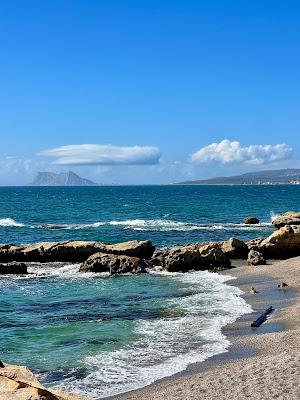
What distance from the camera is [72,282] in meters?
32.9

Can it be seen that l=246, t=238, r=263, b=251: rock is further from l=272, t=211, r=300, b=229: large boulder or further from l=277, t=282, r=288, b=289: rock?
l=272, t=211, r=300, b=229: large boulder

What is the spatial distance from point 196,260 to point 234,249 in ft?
14.8

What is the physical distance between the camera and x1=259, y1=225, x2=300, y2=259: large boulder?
39.5 meters

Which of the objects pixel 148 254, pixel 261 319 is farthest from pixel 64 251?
pixel 261 319

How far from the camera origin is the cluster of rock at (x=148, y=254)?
3612cm

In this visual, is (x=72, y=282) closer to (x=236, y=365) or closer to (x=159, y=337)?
(x=159, y=337)

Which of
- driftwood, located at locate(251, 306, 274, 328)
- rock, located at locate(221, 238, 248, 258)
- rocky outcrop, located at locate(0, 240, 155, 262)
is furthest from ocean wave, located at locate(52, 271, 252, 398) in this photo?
rocky outcrop, located at locate(0, 240, 155, 262)

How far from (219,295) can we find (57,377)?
42.7ft

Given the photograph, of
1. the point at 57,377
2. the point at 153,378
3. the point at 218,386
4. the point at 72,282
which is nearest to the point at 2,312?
the point at 72,282

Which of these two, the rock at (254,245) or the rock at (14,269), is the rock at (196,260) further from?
the rock at (14,269)

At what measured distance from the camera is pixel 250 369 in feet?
50.4

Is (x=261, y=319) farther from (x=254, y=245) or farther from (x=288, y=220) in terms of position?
(x=288, y=220)

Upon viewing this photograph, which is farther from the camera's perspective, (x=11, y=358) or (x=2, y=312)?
(x=2, y=312)

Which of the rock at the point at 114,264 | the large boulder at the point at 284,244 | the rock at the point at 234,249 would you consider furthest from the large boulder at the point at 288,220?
the rock at the point at 114,264
